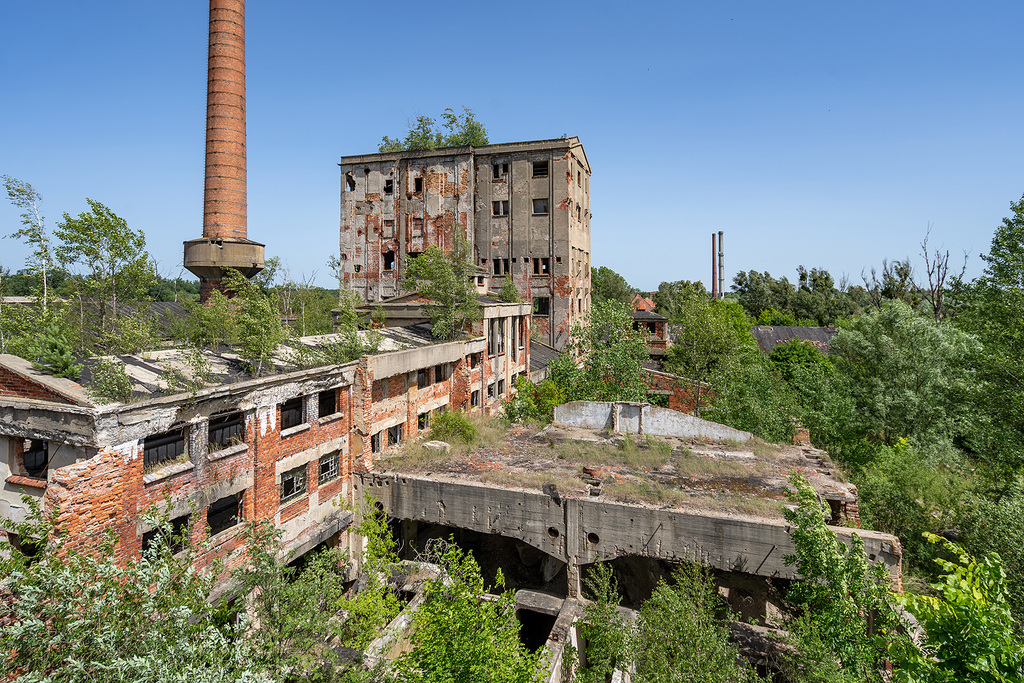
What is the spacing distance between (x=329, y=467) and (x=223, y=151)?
16509mm

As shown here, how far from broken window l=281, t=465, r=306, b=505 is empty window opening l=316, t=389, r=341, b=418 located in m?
1.79

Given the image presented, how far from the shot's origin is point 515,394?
28078mm

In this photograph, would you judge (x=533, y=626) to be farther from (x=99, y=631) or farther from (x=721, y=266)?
(x=721, y=266)

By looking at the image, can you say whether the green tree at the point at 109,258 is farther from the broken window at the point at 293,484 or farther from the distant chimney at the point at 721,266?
the distant chimney at the point at 721,266

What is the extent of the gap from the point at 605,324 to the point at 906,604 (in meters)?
22.8

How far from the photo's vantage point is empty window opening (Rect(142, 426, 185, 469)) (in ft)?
39.2

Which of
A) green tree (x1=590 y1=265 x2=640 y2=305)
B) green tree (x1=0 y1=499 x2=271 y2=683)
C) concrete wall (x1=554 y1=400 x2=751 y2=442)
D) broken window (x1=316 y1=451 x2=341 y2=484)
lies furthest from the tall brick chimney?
green tree (x1=590 y1=265 x2=640 y2=305)

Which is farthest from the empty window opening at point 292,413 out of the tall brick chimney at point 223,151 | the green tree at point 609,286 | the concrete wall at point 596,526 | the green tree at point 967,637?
the green tree at point 609,286

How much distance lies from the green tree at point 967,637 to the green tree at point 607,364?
65.0 feet

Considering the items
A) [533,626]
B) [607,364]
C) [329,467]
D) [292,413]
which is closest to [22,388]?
[292,413]

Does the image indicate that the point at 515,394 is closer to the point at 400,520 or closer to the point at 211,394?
the point at 400,520

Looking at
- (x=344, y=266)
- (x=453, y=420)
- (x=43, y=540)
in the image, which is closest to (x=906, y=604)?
(x=43, y=540)

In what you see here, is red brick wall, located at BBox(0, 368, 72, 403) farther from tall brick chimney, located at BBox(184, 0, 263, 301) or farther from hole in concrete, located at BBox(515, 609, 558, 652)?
tall brick chimney, located at BBox(184, 0, 263, 301)

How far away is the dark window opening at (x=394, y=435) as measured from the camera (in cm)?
1903
